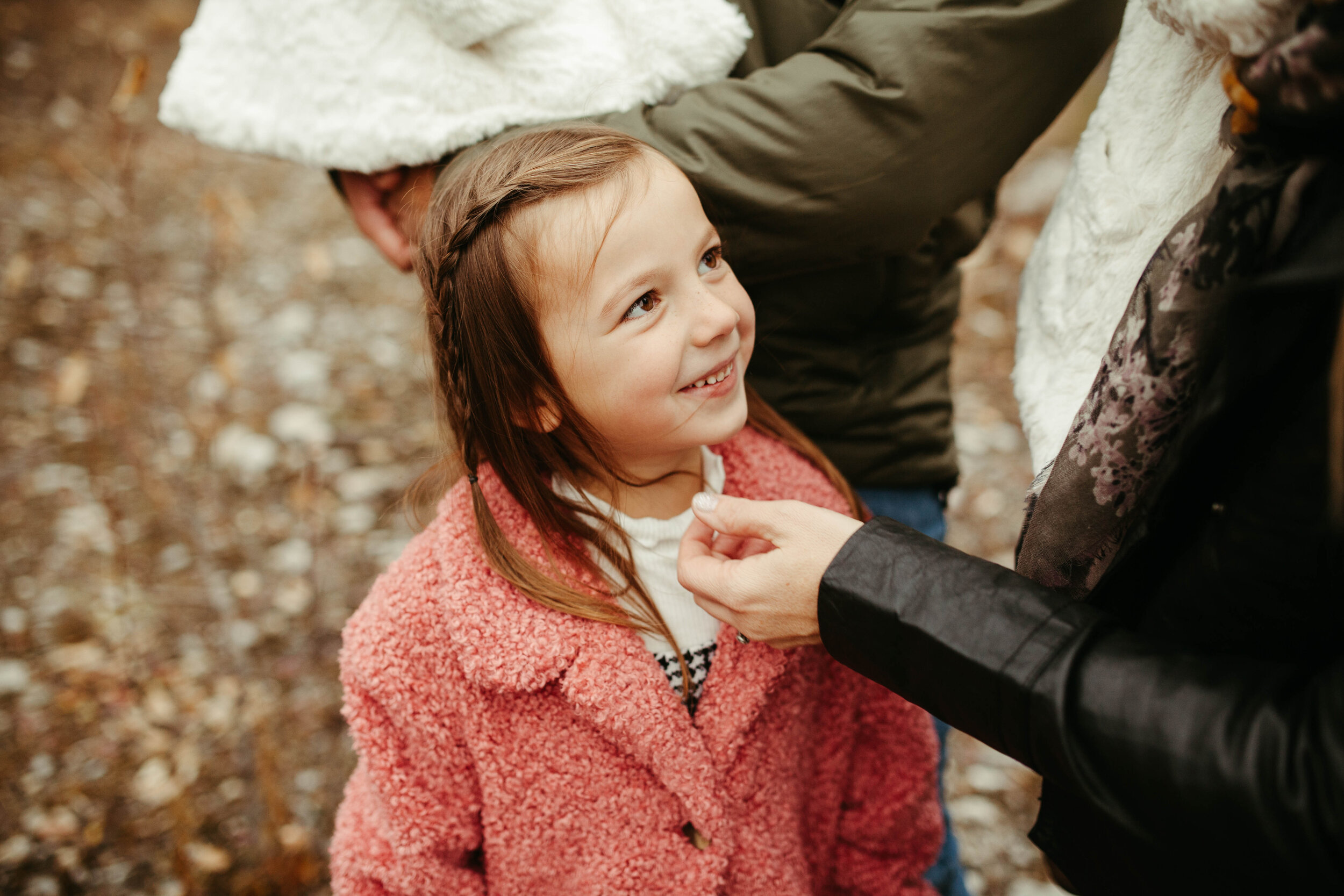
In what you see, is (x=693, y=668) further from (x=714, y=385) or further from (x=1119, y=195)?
(x=1119, y=195)

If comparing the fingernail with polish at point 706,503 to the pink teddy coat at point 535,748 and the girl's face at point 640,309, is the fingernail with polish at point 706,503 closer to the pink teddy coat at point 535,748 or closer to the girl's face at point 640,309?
the girl's face at point 640,309

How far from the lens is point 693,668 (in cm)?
137

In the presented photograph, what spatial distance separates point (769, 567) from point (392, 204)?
1.08 m

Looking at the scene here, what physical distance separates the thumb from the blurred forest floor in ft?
2.52

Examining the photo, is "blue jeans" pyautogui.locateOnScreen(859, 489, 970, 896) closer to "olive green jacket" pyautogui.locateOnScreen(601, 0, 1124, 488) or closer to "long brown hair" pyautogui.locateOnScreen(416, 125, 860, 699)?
"olive green jacket" pyautogui.locateOnScreen(601, 0, 1124, 488)

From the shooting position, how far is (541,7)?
1371 millimetres

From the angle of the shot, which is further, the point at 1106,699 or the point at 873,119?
the point at 873,119

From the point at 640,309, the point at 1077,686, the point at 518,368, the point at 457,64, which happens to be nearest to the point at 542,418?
the point at 518,368

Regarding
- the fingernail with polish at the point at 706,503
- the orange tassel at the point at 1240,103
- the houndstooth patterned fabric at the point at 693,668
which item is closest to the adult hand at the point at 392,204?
the fingernail with polish at the point at 706,503

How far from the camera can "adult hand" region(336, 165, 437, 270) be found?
1537 millimetres

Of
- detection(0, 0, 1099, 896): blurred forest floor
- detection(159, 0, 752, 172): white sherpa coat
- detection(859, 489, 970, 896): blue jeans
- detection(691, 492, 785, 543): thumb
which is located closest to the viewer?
detection(691, 492, 785, 543): thumb

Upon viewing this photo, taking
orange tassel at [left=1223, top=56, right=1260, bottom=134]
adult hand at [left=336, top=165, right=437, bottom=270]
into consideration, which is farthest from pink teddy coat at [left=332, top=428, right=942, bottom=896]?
orange tassel at [left=1223, top=56, right=1260, bottom=134]

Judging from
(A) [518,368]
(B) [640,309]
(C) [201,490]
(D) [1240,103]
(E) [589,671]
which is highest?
(D) [1240,103]

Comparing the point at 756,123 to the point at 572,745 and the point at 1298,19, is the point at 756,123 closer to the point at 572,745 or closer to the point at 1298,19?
the point at 1298,19
